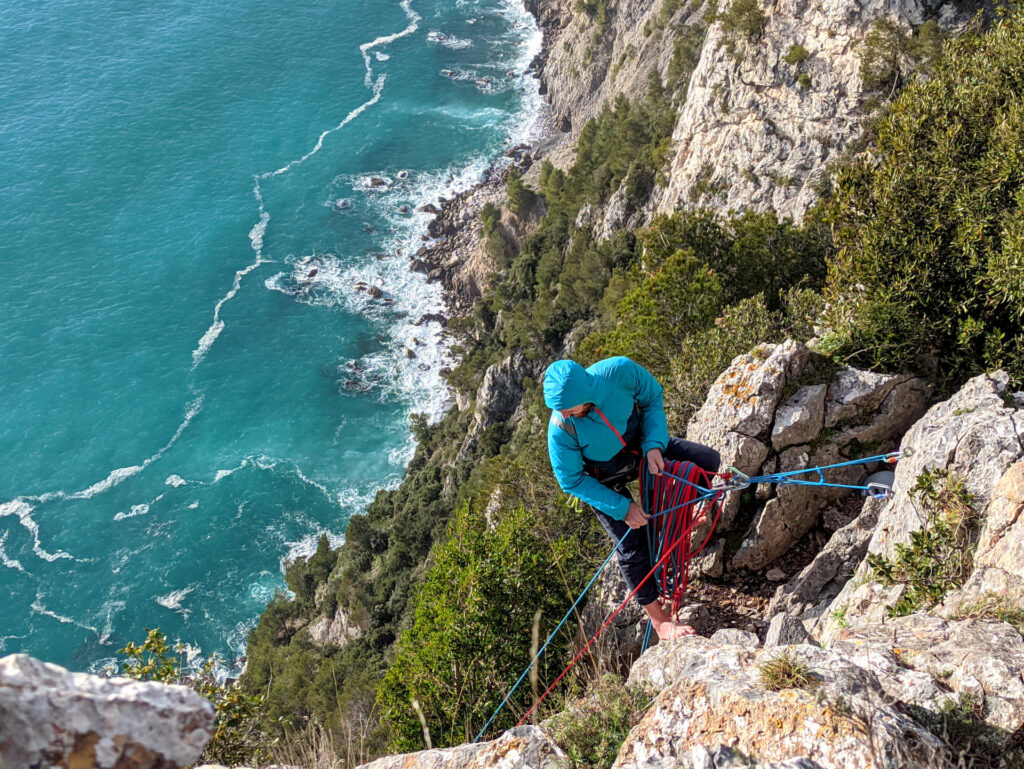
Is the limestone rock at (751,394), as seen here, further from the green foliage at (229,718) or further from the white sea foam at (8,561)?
the white sea foam at (8,561)

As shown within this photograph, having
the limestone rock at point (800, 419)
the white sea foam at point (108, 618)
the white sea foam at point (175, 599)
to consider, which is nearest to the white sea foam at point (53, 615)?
the white sea foam at point (108, 618)

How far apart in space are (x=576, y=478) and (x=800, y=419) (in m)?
4.18

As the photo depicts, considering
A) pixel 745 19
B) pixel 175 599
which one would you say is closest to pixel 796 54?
pixel 745 19

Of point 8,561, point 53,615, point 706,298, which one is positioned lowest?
point 53,615

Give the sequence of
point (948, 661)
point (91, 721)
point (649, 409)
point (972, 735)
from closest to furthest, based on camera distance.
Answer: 1. point (91, 721)
2. point (972, 735)
3. point (948, 661)
4. point (649, 409)

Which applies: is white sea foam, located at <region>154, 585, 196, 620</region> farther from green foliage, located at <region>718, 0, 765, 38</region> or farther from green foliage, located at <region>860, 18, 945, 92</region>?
green foliage, located at <region>860, 18, 945, 92</region>

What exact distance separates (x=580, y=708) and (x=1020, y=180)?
35.1 feet

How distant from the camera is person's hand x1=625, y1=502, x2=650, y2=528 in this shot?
783 cm

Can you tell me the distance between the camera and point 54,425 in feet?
192

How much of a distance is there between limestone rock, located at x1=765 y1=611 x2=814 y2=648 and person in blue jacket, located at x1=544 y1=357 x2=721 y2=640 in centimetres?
124

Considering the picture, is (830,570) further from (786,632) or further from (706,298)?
(706,298)

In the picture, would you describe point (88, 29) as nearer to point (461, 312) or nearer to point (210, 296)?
point (210, 296)

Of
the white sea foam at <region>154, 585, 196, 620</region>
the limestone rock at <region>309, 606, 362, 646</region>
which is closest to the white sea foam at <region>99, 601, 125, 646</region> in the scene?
the white sea foam at <region>154, 585, 196, 620</region>

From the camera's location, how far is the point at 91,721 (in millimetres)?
3135
